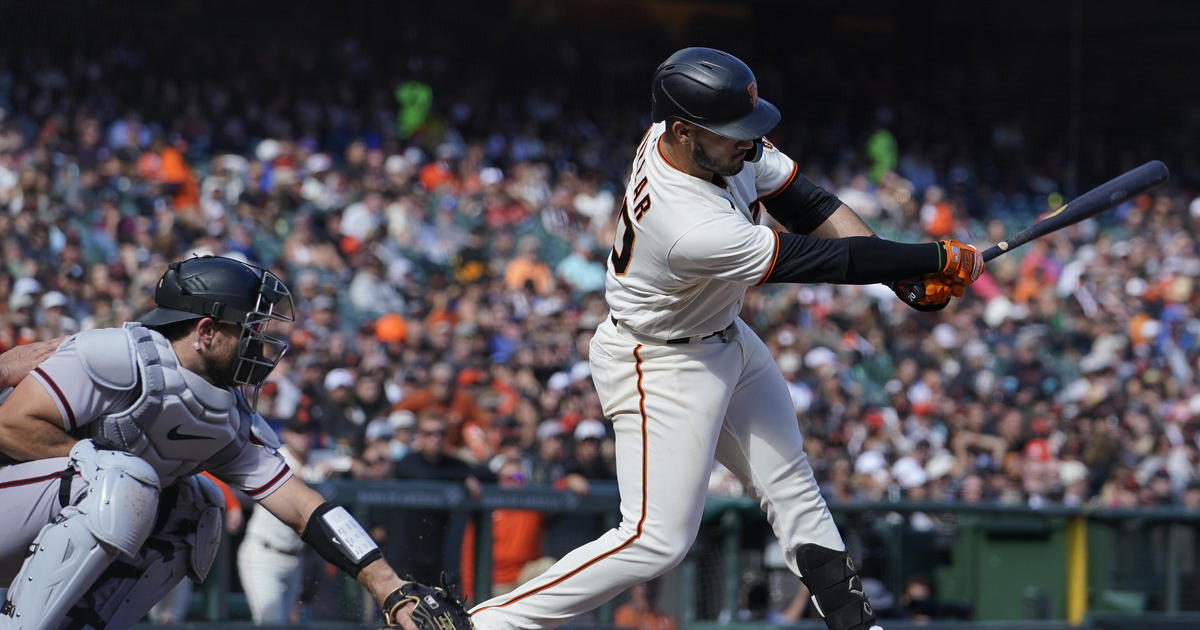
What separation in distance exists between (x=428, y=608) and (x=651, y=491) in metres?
0.63

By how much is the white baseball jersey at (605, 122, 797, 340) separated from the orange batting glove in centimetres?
42

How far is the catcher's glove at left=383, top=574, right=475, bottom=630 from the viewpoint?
3.53m

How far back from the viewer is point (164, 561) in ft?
12.1

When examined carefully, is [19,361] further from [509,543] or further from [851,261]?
[509,543]

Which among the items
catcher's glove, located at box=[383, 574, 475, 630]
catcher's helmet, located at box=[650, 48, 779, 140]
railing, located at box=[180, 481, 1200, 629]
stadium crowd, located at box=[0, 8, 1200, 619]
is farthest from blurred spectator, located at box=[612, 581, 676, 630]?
catcher's helmet, located at box=[650, 48, 779, 140]

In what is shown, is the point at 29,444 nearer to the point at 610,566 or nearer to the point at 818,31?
the point at 610,566

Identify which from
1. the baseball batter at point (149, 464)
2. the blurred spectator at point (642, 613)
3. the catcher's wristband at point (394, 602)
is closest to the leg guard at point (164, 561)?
the baseball batter at point (149, 464)

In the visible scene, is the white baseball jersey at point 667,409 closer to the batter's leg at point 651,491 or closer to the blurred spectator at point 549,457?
the batter's leg at point 651,491

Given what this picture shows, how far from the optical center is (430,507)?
6.54 meters

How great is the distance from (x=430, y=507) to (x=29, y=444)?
3.24m

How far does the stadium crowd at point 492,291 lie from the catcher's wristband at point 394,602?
3153mm

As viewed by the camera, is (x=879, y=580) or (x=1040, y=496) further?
(x=1040, y=496)

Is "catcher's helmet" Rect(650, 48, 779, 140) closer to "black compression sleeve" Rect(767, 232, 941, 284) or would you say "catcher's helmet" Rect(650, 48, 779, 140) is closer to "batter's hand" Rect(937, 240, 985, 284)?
"black compression sleeve" Rect(767, 232, 941, 284)

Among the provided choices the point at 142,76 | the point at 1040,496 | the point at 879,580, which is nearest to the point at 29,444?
the point at 879,580
